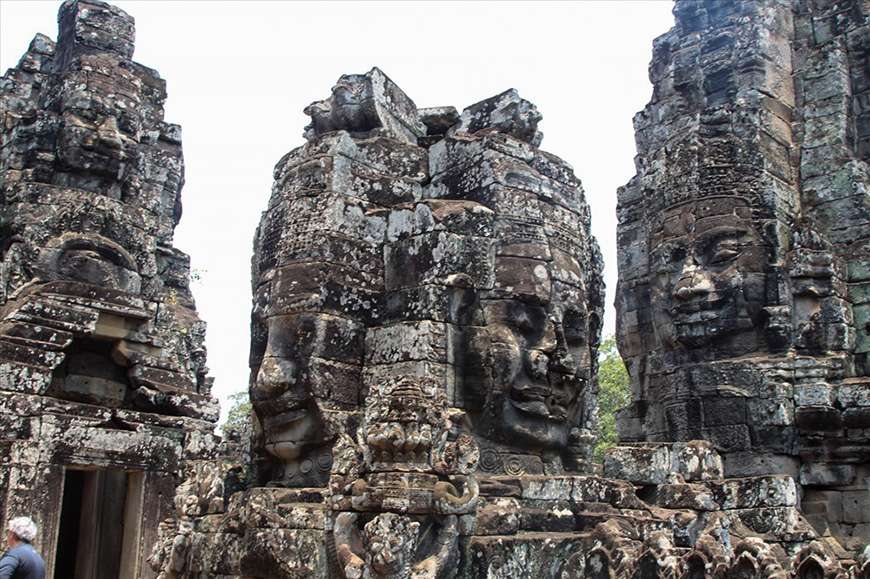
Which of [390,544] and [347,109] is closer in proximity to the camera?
[390,544]

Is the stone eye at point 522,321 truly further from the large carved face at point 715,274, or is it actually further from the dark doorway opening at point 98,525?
the dark doorway opening at point 98,525

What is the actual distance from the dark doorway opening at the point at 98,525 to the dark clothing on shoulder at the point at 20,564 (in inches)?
223

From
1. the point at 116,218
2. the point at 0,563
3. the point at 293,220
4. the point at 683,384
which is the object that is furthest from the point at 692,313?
the point at 0,563

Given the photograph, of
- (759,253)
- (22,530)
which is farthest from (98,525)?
(759,253)

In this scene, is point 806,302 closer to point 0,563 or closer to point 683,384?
point 683,384

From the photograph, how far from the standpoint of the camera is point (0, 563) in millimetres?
6145

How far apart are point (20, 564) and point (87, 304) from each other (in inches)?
246

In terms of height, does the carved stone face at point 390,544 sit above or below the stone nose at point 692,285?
below

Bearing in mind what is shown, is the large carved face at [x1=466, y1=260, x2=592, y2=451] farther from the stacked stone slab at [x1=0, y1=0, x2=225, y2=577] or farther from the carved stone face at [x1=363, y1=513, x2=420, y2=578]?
the stacked stone slab at [x1=0, y1=0, x2=225, y2=577]

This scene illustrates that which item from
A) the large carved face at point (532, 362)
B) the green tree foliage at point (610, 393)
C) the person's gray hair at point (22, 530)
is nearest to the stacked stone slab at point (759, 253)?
the large carved face at point (532, 362)

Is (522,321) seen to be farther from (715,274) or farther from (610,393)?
(610,393)

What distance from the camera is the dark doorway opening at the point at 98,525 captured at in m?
12.2

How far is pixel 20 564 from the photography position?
616cm

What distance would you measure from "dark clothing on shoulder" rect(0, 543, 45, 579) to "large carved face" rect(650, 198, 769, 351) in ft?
30.0
